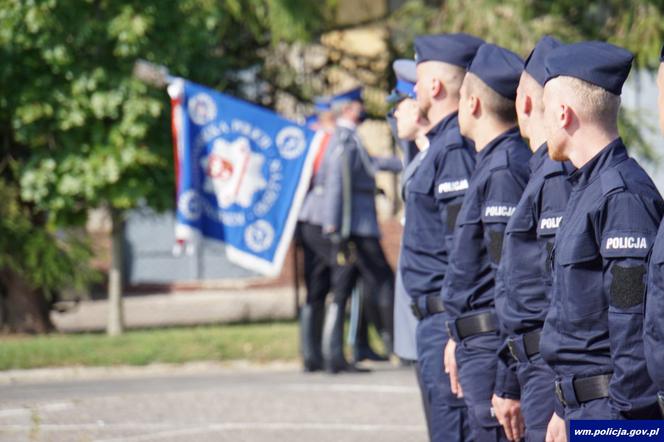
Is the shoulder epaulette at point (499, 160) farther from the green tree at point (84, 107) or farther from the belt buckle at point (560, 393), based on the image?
the green tree at point (84, 107)

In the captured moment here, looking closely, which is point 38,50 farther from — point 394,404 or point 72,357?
point 394,404

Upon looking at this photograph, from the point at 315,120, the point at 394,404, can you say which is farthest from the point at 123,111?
the point at 394,404

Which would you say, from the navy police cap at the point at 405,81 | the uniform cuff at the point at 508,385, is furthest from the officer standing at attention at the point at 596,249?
the navy police cap at the point at 405,81

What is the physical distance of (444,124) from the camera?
6414 mm

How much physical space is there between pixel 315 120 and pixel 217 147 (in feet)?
4.90

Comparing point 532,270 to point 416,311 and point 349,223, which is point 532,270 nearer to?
point 416,311

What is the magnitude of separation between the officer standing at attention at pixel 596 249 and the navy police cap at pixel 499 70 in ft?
3.14

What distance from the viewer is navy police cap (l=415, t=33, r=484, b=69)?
645 cm

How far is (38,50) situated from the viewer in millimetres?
15250

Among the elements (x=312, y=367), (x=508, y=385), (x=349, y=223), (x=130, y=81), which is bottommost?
(x=312, y=367)

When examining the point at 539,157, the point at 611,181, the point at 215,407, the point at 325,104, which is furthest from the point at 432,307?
the point at 325,104

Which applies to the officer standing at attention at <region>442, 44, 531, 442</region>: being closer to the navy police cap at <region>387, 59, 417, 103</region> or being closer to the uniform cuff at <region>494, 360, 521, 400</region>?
the uniform cuff at <region>494, 360, 521, 400</region>

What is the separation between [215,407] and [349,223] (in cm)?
245

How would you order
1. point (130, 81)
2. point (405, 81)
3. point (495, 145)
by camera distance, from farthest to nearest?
point (130, 81) < point (405, 81) < point (495, 145)
